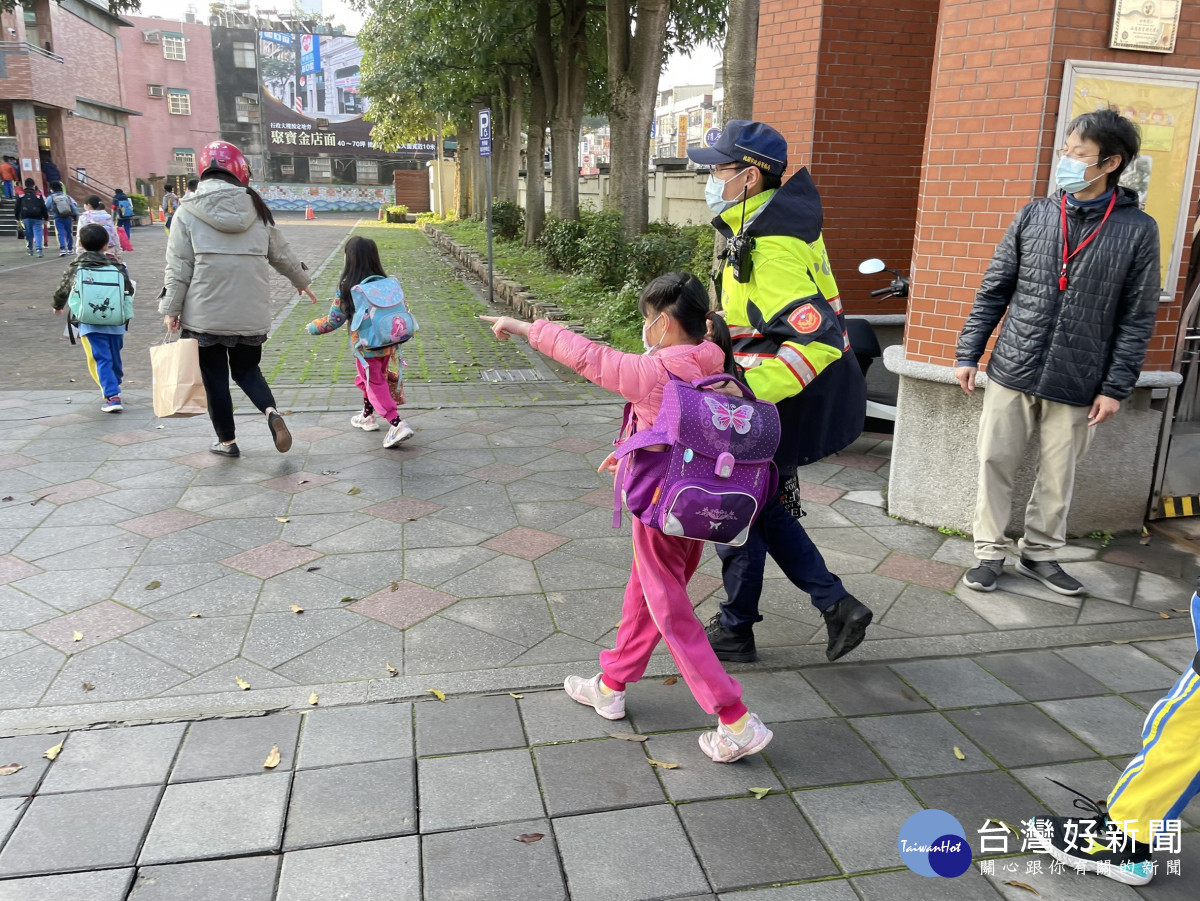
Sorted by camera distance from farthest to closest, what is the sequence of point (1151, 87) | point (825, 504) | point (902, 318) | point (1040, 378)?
point (902, 318) → point (825, 504) → point (1151, 87) → point (1040, 378)

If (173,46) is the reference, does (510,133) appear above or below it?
below

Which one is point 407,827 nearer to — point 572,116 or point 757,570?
point 757,570

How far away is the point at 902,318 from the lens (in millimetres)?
7082

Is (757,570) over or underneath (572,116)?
underneath

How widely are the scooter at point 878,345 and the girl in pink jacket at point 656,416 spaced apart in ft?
11.3

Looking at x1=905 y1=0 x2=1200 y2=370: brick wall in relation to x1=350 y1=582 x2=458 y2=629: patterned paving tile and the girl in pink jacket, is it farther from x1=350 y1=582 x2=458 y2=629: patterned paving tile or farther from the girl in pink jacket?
x1=350 y1=582 x2=458 y2=629: patterned paving tile

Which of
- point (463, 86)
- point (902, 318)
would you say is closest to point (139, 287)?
point (463, 86)

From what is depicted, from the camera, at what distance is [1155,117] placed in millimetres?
4562

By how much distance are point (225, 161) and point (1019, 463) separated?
4953 millimetres

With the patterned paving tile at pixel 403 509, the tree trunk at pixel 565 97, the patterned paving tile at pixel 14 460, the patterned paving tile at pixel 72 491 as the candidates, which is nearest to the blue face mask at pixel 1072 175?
the patterned paving tile at pixel 403 509

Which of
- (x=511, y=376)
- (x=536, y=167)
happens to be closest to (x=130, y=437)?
(x=511, y=376)

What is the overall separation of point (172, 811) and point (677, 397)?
1.95 metres

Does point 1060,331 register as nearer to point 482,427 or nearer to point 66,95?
point 482,427

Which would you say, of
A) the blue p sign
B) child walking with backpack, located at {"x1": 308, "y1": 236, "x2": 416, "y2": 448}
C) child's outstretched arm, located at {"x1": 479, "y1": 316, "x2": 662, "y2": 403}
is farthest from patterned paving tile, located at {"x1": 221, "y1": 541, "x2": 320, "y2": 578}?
the blue p sign
